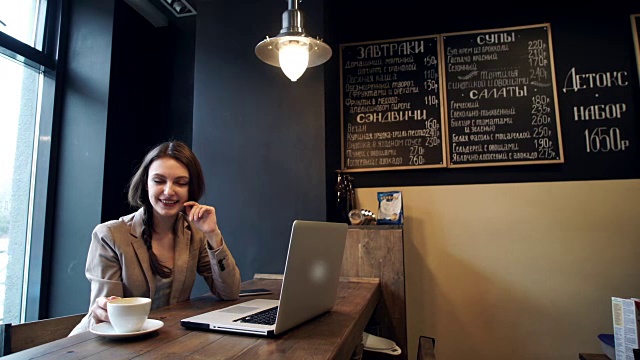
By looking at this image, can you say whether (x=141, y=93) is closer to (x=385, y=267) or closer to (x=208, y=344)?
(x=385, y=267)

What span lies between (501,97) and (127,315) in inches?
95.5

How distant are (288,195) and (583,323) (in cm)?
187

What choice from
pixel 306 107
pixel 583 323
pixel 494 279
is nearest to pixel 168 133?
pixel 306 107

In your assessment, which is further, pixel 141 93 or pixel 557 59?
pixel 141 93

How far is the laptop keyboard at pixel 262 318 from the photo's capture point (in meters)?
1.03

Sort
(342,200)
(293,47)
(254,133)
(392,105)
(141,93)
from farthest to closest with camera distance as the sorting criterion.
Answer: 1. (141,93)
2. (392,105)
3. (342,200)
4. (254,133)
5. (293,47)

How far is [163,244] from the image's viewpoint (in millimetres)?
1465

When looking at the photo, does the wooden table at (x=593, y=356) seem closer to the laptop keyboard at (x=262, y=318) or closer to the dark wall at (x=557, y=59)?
the dark wall at (x=557, y=59)

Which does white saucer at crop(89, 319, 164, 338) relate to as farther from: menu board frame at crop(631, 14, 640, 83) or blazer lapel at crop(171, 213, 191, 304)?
menu board frame at crop(631, 14, 640, 83)

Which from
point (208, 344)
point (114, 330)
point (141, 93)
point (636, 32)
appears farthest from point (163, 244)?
point (636, 32)

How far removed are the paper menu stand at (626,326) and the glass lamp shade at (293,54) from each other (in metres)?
1.85

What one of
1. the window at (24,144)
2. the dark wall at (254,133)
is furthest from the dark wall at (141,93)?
the dark wall at (254,133)

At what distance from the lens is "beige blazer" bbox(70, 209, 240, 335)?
1.26m

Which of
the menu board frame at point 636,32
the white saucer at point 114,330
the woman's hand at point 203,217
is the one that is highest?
the menu board frame at point 636,32
